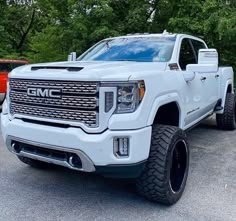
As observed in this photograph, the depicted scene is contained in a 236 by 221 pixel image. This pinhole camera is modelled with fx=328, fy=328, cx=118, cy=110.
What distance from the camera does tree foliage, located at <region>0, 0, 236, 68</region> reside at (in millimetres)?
10461

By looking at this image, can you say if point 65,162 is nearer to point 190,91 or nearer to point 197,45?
point 190,91

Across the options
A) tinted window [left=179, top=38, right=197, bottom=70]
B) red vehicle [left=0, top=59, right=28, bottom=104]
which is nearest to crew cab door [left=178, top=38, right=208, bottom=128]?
tinted window [left=179, top=38, right=197, bottom=70]

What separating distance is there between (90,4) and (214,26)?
473 cm

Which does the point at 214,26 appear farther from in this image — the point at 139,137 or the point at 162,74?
the point at 139,137

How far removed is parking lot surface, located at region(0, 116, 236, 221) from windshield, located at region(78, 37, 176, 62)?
5.16 ft

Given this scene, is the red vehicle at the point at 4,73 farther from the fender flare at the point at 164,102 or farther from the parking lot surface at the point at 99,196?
the fender flare at the point at 164,102

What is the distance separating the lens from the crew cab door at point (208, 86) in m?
4.94

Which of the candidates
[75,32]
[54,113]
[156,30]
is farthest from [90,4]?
[54,113]

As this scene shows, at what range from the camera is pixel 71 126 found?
9.78ft

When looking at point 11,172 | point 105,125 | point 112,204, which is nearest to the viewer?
point 105,125

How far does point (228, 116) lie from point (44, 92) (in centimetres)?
440

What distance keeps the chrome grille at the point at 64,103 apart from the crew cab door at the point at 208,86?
7.91ft

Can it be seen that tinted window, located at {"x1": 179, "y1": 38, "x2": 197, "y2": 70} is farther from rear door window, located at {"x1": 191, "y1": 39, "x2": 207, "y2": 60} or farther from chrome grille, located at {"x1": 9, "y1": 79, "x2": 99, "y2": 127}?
chrome grille, located at {"x1": 9, "y1": 79, "x2": 99, "y2": 127}

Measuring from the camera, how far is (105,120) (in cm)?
285
